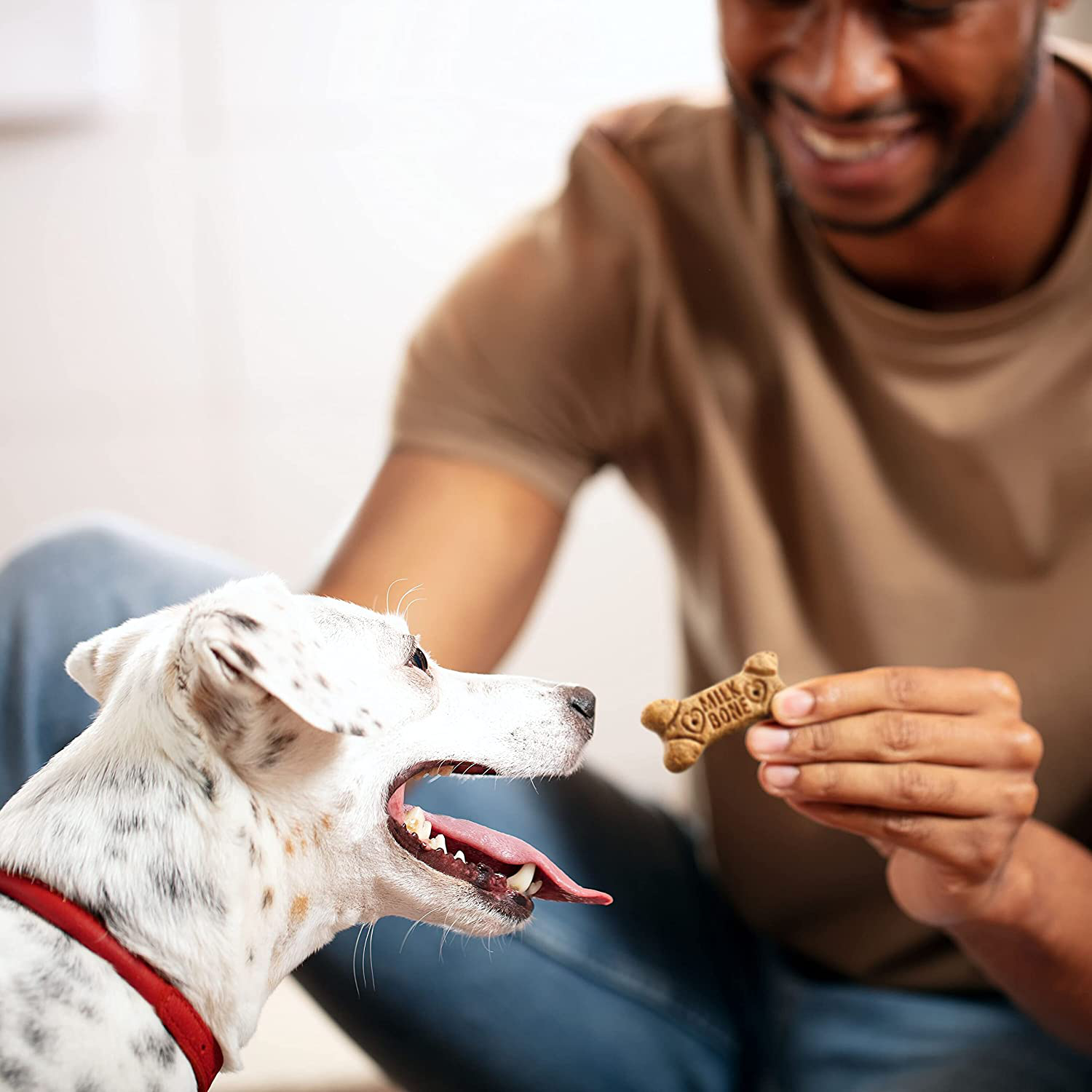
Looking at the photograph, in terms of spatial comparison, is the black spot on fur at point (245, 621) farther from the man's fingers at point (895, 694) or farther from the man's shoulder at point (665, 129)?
the man's shoulder at point (665, 129)

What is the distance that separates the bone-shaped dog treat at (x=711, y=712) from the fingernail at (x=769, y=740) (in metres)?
0.01

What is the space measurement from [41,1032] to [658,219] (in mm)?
843

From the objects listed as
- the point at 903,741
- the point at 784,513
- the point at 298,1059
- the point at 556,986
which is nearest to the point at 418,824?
the point at 903,741

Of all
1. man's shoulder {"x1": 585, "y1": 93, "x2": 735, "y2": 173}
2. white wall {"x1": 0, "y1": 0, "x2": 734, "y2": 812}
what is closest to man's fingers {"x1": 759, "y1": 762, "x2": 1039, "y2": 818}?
man's shoulder {"x1": 585, "y1": 93, "x2": 735, "y2": 173}

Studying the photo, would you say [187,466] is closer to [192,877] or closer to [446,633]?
[446,633]

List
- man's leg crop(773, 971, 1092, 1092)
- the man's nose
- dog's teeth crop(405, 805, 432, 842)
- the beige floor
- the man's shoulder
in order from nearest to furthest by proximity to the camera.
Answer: dog's teeth crop(405, 805, 432, 842) < the man's nose < man's leg crop(773, 971, 1092, 1092) < the man's shoulder < the beige floor

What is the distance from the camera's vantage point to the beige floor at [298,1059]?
1.44 m

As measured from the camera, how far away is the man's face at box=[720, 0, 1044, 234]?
0.92 m

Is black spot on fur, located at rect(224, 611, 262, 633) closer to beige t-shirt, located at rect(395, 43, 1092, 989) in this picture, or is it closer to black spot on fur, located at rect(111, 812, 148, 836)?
black spot on fur, located at rect(111, 812, 148, 836)

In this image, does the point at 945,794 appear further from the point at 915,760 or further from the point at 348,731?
the point at 348,731

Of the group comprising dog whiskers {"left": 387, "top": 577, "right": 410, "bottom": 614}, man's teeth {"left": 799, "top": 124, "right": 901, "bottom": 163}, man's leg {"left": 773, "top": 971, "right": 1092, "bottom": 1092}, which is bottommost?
man's leg {"left": 773, "top": 971, "right": 1092, "bottom": 1092}

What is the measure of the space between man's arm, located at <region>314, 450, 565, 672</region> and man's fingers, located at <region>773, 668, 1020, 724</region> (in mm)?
256

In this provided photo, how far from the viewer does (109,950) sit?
2.00 feet

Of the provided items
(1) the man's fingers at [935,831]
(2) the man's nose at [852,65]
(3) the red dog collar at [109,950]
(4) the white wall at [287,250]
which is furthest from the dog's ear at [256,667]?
(4) the white wall at [287,250]
